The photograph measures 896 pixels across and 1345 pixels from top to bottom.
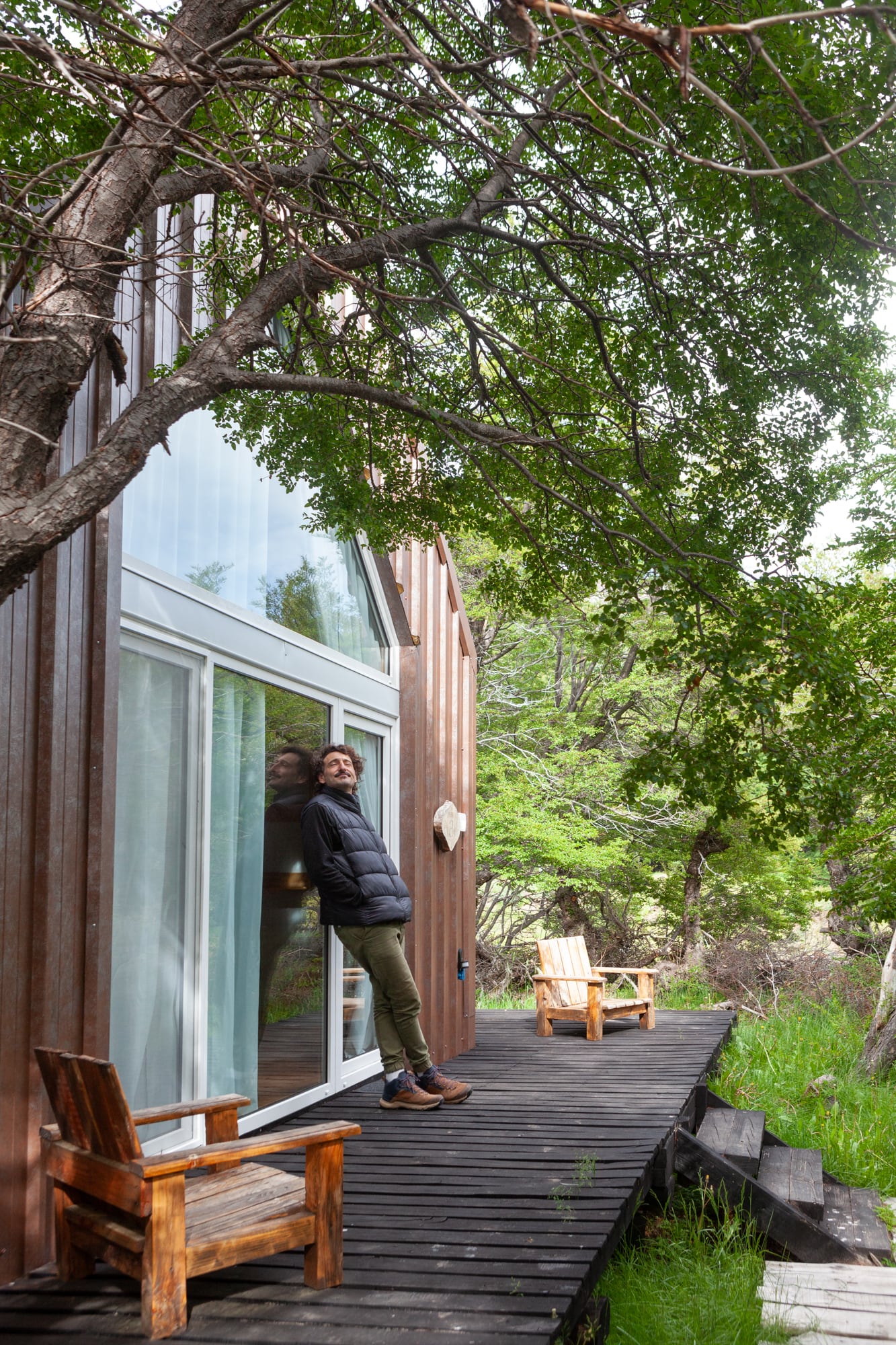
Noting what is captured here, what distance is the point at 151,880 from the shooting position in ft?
14.1

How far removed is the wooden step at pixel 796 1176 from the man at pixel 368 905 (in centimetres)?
171

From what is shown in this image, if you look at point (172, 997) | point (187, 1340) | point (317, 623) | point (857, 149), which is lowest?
point (187, 1340)

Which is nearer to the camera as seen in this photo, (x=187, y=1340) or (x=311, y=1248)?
(x=187, y=1340)

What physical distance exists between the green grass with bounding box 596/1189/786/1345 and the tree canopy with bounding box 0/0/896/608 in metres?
2.45

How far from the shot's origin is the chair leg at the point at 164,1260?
2846mm

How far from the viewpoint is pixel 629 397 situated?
12.7ft

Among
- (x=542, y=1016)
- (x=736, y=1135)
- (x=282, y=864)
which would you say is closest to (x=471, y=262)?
(x=282, y=864)

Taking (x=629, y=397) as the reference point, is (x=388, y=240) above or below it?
above

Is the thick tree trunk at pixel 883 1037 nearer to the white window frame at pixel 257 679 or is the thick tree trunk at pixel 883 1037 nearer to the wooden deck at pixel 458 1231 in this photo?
the wooden deck at pixel 458 1231

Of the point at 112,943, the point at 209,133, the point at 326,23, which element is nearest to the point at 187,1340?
the point at 112,943

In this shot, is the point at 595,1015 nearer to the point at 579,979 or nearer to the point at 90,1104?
the point at 579,979

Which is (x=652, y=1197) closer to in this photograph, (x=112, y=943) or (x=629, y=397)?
(x=112, y=943)

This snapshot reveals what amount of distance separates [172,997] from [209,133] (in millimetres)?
3250

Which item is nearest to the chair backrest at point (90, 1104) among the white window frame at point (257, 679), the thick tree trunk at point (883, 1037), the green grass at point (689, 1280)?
the white window frame at point (257, 679)
